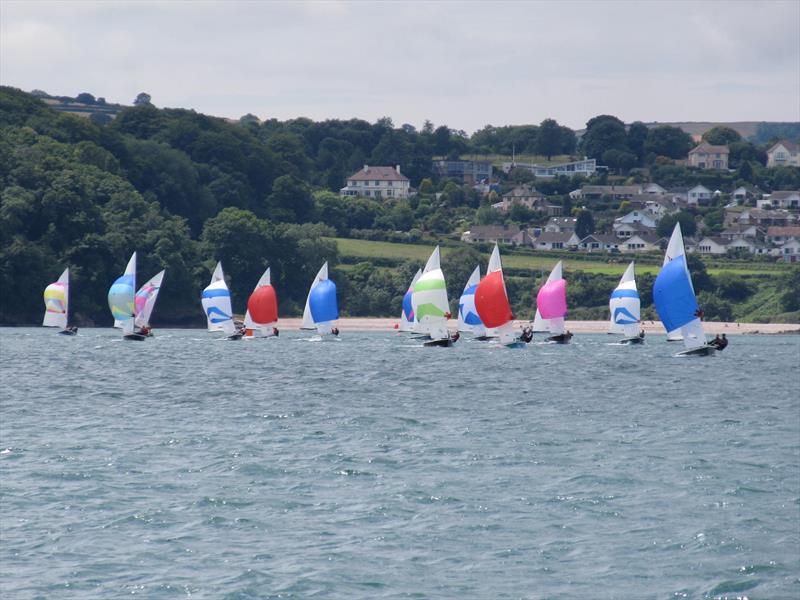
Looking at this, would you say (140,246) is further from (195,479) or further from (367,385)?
(195,479)

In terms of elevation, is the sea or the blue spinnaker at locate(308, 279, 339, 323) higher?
the blue spinnaker at locate(308, 279, 339, 323)

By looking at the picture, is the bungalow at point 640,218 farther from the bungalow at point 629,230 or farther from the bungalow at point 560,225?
the bungalow at point 560,225

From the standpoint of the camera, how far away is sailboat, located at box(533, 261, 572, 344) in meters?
84.8

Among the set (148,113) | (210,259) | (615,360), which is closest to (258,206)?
(148,113)

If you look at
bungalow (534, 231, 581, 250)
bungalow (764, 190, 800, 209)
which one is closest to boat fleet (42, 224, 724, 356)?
bungalow (534, 231, 581, 250)

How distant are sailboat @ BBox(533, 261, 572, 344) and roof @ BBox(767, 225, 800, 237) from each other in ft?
288

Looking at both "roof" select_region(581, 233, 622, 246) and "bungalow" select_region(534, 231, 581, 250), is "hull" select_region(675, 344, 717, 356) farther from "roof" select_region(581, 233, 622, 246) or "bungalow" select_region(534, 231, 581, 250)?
"roof" select_region(581, 233, 622, 246)

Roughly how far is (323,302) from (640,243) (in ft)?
266

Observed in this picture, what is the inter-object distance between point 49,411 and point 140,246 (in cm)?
7426

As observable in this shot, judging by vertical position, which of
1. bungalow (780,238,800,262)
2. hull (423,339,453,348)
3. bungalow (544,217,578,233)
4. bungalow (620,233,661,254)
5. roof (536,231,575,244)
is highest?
bungalow (544,217,578,233)

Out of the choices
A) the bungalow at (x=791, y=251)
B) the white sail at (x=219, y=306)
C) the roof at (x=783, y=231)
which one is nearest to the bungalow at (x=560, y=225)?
the roof at (x=783, y=231)

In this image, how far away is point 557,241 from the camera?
534 feet

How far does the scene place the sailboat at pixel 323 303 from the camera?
86188 millimetres

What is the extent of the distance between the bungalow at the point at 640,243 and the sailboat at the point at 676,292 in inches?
3654
